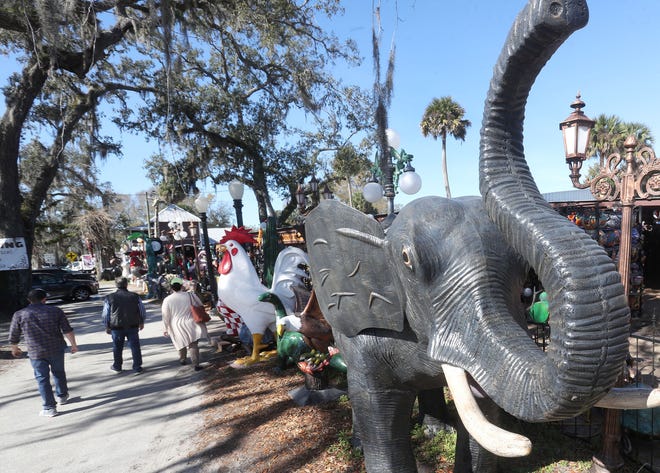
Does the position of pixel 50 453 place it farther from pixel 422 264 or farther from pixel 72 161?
pixel 72 161

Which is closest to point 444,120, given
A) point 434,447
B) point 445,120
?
point 445,120

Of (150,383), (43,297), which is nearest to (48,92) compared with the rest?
(43,297)

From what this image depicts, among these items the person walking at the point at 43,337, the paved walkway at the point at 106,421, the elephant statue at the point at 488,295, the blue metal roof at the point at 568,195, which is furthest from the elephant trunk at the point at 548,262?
the blue metal roof at the point at 568,195

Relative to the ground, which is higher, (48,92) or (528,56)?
Result: (48,92)

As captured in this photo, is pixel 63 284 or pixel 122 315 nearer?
pixel 122 315

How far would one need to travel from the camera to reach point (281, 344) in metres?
5.14

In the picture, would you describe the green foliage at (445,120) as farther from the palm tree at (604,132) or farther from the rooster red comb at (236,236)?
the rooster red comb at (236,236)

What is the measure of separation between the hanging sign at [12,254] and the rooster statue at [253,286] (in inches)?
348

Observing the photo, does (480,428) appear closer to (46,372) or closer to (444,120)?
(46,372)

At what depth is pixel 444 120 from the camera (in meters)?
23.6

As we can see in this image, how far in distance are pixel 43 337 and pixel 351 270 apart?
4476 mm

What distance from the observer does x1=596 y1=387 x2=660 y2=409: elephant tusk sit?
55.9 inches

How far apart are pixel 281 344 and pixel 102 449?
7.23 feet

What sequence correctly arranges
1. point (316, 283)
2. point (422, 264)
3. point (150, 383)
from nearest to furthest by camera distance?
point (422, 264)
point (316, 283)
point (150, 383)
